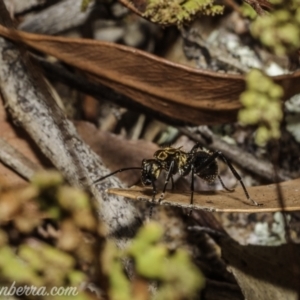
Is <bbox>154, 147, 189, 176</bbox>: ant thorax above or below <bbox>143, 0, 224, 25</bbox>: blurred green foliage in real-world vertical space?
below

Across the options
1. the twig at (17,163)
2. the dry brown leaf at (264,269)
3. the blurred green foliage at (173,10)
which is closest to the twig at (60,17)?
the blurred green foliage at (173,10)

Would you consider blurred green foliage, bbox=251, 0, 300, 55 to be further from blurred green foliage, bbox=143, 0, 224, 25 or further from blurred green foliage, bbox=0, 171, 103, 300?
blurred green foliage, bbox=0, 171, 103, 300

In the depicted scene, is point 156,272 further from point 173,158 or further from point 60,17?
point 60,17

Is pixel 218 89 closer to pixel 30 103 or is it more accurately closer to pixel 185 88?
pixel 185 88

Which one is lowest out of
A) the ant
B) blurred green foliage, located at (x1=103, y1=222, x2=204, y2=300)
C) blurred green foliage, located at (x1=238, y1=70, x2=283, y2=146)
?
the ant

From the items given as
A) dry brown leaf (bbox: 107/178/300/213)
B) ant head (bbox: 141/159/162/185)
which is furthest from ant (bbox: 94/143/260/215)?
dry brown leaf (bbox: 107/178/300/213)
